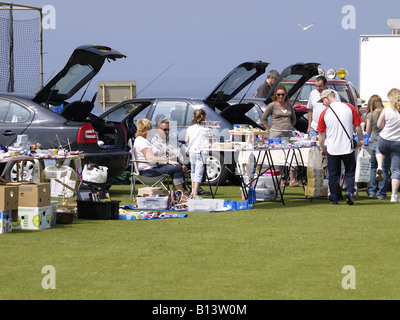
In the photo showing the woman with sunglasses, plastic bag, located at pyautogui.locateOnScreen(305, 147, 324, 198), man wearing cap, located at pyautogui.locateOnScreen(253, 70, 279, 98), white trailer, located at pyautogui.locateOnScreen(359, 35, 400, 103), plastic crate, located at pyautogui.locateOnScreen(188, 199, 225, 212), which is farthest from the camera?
white trailer, located at pyautogui.locateOnScreen(359, 35, 400, 103)

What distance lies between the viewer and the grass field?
6969 millimetres

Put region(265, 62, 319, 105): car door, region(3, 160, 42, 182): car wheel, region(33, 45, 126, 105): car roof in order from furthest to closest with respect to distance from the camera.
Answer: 1. region(265, 62, 319, 105): car door
2. region(33, 45, 126, 105): car roof
3. region(3, 160, 42, 182): car wheel

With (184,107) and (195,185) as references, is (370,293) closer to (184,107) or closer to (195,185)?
(195,185)

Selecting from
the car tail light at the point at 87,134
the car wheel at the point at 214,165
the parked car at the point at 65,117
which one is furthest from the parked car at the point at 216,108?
the car tail light at the point at 87,134

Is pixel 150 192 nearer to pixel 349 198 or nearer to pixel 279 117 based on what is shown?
pixel 349 198

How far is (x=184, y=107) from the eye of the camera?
15617mm

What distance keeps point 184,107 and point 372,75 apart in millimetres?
10034

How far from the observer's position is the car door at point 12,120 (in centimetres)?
1359

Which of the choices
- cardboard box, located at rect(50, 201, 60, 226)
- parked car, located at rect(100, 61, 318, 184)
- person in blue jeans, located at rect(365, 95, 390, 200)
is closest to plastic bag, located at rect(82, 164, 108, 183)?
cardboard box, located at rect(50, 201, 60, 226)

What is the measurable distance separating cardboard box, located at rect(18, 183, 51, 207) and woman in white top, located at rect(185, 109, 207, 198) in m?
3.40

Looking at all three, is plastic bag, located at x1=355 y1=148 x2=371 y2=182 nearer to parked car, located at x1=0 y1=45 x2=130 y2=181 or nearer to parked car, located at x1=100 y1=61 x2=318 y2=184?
parked car, located at x1=100 y1=61 x2=318 y2=184

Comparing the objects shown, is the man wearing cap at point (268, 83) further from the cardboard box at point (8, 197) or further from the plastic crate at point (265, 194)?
the cardboard box at point (8, 197)

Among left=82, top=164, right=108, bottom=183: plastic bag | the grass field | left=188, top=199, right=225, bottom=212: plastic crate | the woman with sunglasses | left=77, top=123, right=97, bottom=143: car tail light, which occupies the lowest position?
the grass field
